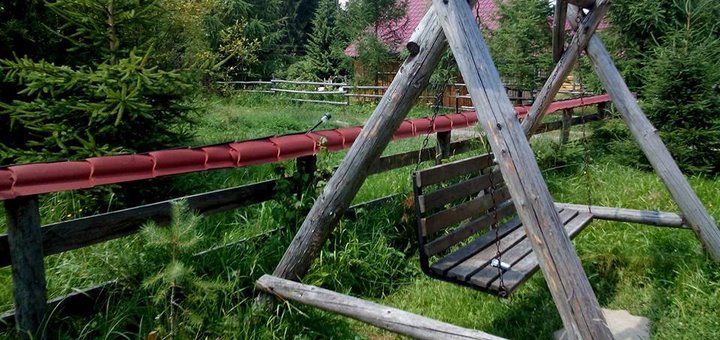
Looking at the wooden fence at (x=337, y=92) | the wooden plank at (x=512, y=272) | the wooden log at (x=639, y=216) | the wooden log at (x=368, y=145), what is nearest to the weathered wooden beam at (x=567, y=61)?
the wooden log at (x=639, y=216)

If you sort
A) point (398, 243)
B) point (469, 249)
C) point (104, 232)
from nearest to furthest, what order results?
point (104, 232) < point (469, 249) < point (398, 243)

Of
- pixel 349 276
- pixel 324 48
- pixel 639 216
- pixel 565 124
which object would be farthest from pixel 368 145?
pixel 324 48

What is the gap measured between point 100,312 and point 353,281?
5.43ft

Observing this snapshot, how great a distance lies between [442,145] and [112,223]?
3280mm

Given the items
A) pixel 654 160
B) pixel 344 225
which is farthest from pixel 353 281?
pixel 654 160

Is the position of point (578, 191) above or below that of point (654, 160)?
below

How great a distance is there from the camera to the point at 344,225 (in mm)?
4098

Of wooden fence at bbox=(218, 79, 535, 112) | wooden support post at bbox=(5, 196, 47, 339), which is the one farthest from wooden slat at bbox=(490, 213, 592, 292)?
wooden fence at bbox=(218, 79, 535, 112)

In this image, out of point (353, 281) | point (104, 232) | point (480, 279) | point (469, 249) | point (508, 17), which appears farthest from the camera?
point (508, 17)

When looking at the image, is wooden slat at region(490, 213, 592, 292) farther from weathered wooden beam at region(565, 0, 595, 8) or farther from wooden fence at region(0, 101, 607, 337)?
weathered wooden beam at region(565, 0, 595, 8)

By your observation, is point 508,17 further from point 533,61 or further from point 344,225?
point 344,225

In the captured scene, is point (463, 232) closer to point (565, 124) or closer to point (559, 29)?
point (559, 29)

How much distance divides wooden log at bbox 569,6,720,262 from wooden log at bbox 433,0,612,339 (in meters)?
2.19

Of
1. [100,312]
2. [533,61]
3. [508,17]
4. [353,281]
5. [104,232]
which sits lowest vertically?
[353,281]
